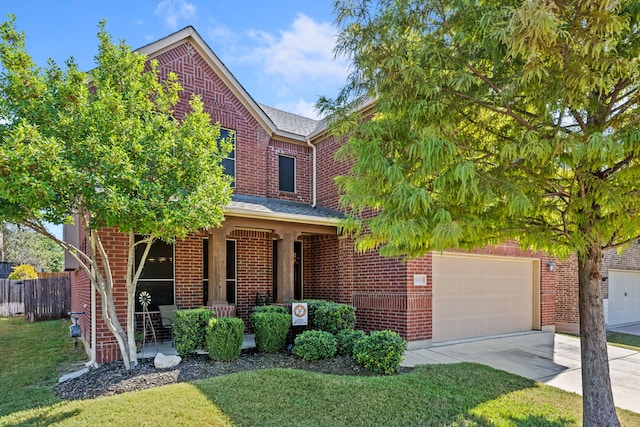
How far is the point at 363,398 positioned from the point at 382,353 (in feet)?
4.40

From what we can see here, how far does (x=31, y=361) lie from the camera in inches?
324

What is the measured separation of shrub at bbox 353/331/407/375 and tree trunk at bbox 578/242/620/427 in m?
2.76

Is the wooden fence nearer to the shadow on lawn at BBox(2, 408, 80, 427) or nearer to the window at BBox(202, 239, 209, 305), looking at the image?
the window at BBox(202, 239, 209, 305)

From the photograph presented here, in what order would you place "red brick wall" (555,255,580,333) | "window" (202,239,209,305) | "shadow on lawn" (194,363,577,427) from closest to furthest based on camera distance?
"shadow on lawn" (194,363,577,427) < "window" (202,239,209,305) < "red brick wall" (555,255,580,333)

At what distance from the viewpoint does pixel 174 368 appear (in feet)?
22.2

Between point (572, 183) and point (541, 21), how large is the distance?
205cm

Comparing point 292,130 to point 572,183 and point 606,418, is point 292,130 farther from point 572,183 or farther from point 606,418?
point 606,418

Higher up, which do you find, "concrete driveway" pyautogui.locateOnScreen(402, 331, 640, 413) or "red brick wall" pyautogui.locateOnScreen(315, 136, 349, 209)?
"red brick wall" pyautogui.locateOnScreen(315, 136, 349, 209)

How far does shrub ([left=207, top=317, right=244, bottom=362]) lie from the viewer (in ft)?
23.9

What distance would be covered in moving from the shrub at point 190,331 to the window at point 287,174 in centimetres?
531

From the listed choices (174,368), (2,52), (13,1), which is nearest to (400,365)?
(174,368)

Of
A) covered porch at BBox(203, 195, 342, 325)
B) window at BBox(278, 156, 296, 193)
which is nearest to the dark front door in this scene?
covered porch at BBox(203, 195, 342, 325)

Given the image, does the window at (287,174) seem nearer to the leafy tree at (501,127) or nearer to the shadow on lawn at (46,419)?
the leafy tree at (501,127)

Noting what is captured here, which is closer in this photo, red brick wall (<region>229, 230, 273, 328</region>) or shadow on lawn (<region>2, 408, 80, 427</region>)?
shadow on lawn (<region>2, 408, 80, 427</region>)
